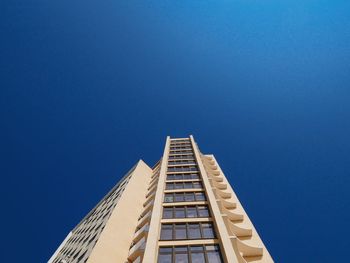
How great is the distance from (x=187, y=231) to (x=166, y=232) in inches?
55.8

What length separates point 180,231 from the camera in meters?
16.5

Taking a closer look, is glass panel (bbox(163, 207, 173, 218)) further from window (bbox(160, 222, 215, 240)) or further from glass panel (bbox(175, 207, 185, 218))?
window (bbox(160, 222, 215, 240))

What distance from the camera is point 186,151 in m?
40.7

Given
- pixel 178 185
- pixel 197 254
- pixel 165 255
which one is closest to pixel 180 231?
pixel 165 255

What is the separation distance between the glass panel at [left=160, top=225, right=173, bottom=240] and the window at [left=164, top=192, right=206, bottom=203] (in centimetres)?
390

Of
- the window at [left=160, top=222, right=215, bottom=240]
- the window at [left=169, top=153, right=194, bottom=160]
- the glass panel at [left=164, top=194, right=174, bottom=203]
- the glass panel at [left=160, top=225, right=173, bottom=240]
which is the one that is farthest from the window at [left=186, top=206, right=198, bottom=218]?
the window at [left=169, top=153, right=194, bottom=160]

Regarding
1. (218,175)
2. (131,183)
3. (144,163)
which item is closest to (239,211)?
(218,175)

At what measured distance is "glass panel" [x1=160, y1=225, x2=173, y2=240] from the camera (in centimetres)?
1593

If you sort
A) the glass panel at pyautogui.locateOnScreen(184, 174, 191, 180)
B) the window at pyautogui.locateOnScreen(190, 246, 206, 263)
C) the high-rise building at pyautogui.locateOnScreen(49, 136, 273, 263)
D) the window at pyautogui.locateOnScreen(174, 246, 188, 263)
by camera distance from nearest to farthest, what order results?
the window at pyautogui.locateOnScreen(190, 246, 206, 263) < the window at pyautogui.locateOnScreen(174, 246, 188, 263) < the high-rise building at pyautogui.locateOnScreen(49, 136, 273, 263) < the glass panel at pyautogui.locateOnScreen(184, 174, 191, 180)

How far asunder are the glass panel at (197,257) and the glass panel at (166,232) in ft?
7.71

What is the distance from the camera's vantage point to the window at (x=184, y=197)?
2108 cm

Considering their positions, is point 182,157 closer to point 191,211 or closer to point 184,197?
point 184,197

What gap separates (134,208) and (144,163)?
16.1m

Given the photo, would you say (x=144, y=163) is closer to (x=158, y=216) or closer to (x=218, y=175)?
(x=218, y=175)
